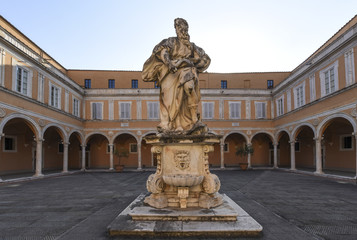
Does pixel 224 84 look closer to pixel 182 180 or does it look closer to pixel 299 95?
pixel 299 95

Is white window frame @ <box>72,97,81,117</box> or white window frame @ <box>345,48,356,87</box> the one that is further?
white window frame @ <box>72,97,81,117</box>

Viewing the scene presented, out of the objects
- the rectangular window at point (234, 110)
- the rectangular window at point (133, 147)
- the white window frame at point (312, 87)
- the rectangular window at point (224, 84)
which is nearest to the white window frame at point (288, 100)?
the white window frame at point (312, 87)

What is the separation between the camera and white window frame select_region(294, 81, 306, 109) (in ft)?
59.9

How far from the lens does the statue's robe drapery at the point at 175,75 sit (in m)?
4.61

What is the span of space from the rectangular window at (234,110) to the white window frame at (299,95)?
599cm

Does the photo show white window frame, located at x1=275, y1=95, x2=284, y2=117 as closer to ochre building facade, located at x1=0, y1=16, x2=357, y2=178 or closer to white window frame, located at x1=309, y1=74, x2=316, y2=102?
ochre building facade, located at x1=0, y1=16, x2=357, y2=178

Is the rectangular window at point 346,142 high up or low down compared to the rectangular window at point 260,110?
down

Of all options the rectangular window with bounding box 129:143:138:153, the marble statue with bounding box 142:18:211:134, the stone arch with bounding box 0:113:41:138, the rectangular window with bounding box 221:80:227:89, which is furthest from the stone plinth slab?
the rectangular window with bounding box 221:80:227:89

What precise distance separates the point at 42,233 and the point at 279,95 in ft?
75.2

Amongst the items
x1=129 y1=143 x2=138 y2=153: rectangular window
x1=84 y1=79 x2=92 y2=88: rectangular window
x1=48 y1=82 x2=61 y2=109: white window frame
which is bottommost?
x1=129 y1=143 x2=138 y2=153: rectangular window

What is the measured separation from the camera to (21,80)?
46.5ft

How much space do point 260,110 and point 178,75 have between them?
21.5 metres

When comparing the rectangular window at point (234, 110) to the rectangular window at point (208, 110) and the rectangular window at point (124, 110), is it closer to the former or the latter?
the rectangular window at point (208, 110)

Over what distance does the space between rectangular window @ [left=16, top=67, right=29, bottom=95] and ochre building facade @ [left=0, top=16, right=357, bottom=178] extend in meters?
0.06
